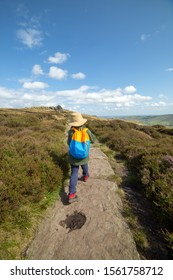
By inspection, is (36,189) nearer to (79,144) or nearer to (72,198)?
(72,198)

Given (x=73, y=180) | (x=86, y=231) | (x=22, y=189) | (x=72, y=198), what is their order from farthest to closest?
(x=73, y=180) < (x=72, y=198) < (x=22, y=189) < (x=86, y=231)

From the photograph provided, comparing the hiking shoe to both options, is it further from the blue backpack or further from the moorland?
the blue backpack

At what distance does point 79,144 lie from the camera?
15.6 feet

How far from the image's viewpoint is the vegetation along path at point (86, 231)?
296cm

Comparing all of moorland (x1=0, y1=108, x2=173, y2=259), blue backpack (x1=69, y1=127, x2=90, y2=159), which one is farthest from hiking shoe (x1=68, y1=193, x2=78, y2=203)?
blue backpack (x1=69, y1=127, x2=90, y2=159)

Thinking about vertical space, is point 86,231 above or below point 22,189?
below

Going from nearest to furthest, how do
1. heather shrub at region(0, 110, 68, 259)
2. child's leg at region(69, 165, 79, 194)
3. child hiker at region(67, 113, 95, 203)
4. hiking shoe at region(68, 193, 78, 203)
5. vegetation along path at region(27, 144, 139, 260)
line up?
vegetation along path at region(27, 144, 139, 260) → heather shrub at region(0, 110, 68, 259) → hiking shoe at region(68, 193, 78, 203) → child's leg at region(69, 165, 79, 194) → child hiker at region(67, 113, 95, 203)

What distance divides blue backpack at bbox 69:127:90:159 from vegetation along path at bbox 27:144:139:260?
120 cm

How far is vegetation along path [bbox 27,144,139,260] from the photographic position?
2957mm

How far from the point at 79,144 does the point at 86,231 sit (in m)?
2.26

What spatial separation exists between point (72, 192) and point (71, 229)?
1.10 metres

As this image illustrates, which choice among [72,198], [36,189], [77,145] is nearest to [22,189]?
[36,189]

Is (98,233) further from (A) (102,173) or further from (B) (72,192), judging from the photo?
(A) (102,173)
